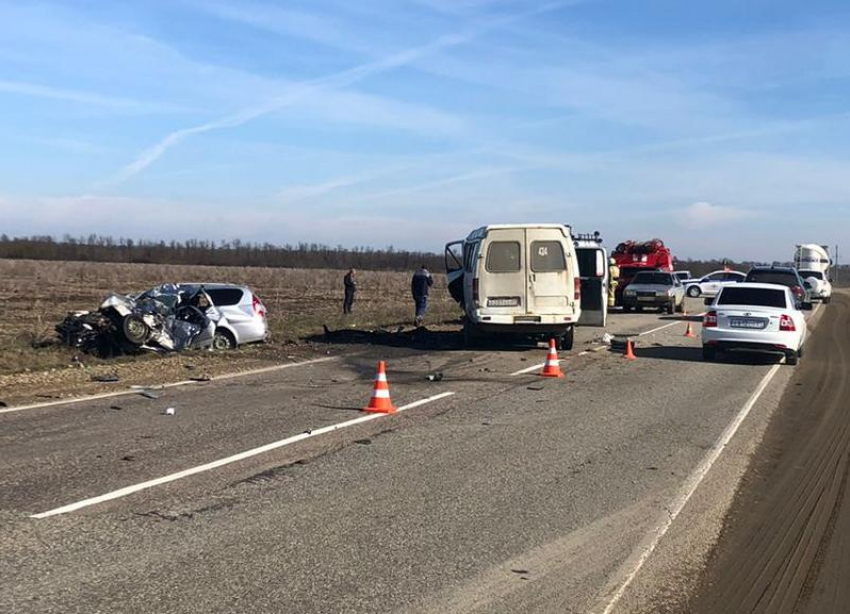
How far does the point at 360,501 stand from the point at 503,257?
39.4ft

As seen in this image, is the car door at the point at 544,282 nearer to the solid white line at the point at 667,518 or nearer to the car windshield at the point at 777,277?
the solid white line at the point at 667,518

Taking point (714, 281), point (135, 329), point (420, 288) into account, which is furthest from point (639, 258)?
point (135, 329)

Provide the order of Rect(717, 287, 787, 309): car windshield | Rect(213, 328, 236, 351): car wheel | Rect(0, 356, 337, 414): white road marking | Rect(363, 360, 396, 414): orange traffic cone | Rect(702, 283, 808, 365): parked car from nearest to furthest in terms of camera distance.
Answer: Rect(363, 360, 396, 414): orange traffic cone, Rect(0, 356, 337, 414): white road marking, Rect(702, 283, 808, 365): parked car, Rect(717, 287, 787, 309): car windshield, Rect(213, 328, 236, 351): car wheel

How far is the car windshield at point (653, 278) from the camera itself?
116ft

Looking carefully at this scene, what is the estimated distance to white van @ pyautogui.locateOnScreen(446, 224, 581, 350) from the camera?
18328 mm

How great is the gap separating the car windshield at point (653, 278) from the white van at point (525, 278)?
58.8ft

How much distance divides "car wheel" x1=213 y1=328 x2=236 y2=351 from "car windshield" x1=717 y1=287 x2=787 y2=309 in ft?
32.5

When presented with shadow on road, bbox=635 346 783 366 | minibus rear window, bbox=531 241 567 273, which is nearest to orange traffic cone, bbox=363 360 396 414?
minibus rear window, bbox=531 241 567 273

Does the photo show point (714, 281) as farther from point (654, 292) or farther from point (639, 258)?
point (654, 292)

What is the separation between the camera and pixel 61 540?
18.6ft

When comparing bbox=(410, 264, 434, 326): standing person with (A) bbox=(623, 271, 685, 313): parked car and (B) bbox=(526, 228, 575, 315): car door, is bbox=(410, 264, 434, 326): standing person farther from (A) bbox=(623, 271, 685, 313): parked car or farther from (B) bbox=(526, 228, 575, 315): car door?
(A) bbox=(623, 271, 685, 313): parked car

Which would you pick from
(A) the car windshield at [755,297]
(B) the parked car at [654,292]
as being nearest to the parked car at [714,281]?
(B) the parked car at [654,292]

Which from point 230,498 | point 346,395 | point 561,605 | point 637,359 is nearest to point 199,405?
point 346,395

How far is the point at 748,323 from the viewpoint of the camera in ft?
57.3
